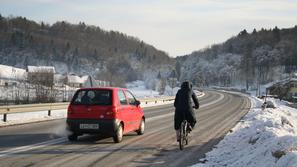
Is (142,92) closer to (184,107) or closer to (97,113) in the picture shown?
(97,113)

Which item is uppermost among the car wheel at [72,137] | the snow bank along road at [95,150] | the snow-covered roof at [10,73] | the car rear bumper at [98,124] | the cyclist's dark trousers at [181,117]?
the snow-covered roof at [10,73]

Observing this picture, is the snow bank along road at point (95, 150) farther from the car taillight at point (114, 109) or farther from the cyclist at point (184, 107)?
the car taillight at point (114, 109)

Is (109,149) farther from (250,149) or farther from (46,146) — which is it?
(250,149)

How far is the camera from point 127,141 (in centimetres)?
1419

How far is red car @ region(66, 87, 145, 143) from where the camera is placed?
43.5ft

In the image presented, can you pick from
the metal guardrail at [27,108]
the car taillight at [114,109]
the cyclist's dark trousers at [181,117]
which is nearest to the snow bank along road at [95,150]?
the cyclist's dark trousers at [181,117]

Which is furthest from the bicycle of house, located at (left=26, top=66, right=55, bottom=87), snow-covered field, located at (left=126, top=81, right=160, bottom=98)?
snow-covered field, located at (left=126, top=81, right=160, bottom=98)

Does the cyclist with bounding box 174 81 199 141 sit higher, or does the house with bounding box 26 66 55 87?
the house with bounding box 26 66 55 87

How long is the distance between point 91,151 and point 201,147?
3.36 metres

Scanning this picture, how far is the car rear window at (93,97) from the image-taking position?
13.5m

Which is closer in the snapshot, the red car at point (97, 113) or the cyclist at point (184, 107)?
the cyclist at point (184, 107)

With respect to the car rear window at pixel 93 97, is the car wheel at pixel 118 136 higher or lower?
lower

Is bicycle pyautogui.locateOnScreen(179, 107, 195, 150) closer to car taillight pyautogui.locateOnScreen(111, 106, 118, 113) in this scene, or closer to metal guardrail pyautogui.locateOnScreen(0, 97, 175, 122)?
car taillight pyautogui.locateOnScreen(111, 106, 118, 113)

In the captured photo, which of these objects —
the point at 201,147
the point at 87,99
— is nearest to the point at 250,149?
the point at 201,147
